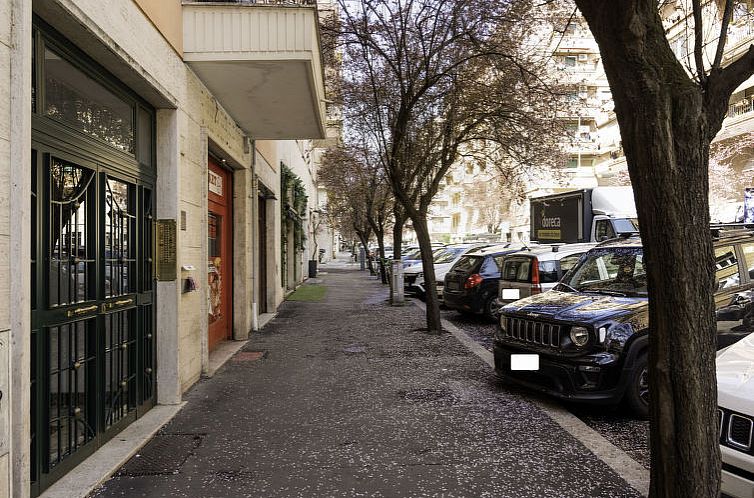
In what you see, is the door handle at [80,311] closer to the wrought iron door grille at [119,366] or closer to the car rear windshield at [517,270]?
the wrought iron door grille at [119,366]

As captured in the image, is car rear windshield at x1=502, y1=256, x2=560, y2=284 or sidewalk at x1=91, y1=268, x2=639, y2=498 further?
car rear windshield at x1=502, y1=256, x2=560, y2=284

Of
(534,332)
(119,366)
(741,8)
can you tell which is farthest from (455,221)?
(119,366)

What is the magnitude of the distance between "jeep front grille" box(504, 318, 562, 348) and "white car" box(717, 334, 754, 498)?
2.40 m

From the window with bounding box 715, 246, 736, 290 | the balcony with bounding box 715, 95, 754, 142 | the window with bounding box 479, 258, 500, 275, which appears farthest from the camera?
the balcony with bounding box 715, 95, 754, 142

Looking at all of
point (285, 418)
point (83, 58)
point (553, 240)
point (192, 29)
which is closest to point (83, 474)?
point (285, 418)

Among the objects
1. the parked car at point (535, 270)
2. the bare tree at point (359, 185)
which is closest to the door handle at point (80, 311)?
the parked car at point (535, 270)

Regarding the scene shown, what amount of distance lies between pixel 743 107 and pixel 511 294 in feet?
71.2

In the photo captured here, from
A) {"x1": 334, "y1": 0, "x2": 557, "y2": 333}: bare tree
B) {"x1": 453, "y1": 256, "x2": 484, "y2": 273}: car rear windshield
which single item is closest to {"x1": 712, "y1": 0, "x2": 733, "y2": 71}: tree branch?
{"x1": 334, "y1": 0, "x2": 557, "y2": 333}: bare tree

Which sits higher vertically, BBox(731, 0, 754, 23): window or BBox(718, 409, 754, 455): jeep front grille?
BBox(731, 0, 754, 23): window

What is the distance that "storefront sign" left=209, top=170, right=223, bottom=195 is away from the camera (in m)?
9.36

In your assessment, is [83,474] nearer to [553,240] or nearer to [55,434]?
[55,434]

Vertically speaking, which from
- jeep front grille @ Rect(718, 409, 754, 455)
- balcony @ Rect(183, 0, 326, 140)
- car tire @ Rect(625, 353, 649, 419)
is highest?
balcony @ Rect(183, 0, 326, 140)

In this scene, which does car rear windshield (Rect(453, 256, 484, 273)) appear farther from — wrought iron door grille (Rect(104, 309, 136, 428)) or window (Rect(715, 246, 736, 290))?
wrought iron door grille (Rect(104, 309, 136, 428))

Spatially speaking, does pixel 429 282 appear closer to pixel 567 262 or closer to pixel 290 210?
pixel 567 262
